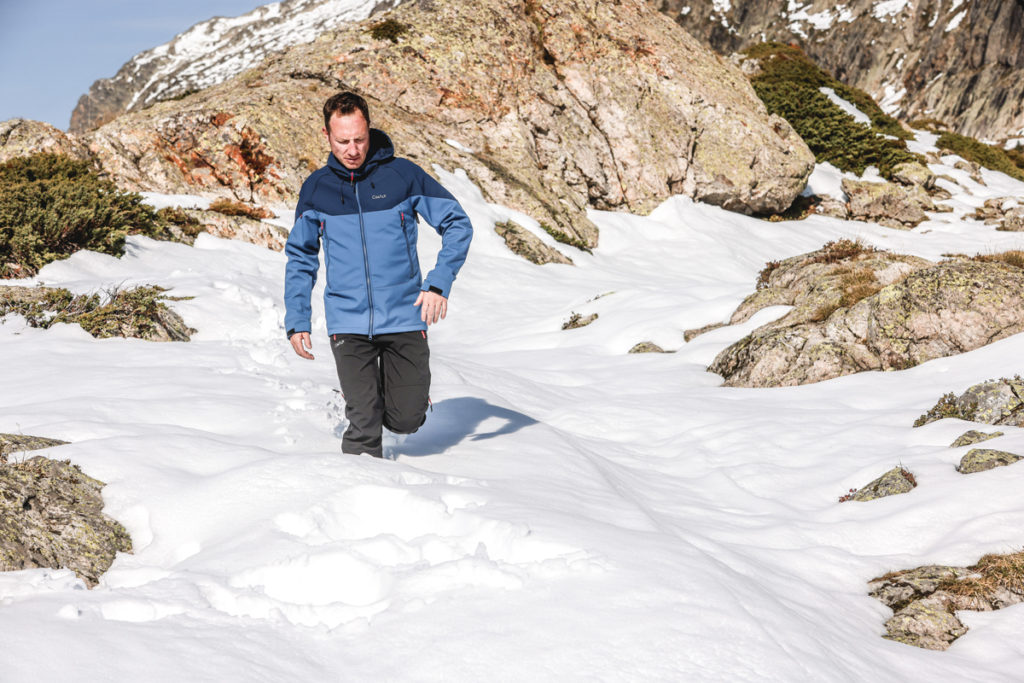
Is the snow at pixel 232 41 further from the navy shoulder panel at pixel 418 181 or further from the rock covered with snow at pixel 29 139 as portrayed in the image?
the navy shoulder panel at pixel 418 181

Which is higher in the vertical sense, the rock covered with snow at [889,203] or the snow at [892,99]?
the snow at [892,99]

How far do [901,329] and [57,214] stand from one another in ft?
37.6

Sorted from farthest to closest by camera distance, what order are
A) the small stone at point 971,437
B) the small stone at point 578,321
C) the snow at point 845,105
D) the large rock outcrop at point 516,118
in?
1. the snow at point 845,105
2. the large rock outcrop at point 516,118
3. the small stone at point 578,321
4. the small stone at point 971,437

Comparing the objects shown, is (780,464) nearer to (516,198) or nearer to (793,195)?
(516,198)

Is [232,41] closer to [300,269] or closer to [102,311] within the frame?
[102,311]

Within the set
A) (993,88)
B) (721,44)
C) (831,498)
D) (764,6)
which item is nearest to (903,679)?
(831,498)

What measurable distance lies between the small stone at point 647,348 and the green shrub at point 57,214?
26.9 ft

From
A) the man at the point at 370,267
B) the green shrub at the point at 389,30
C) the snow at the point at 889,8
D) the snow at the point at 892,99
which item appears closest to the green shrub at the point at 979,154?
the green shrub at the point at 389,30

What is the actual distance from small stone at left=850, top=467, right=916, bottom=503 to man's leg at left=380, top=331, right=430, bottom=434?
322 cm

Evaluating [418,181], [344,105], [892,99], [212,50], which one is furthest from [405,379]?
[212,50]

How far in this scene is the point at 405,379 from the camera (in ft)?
14.1

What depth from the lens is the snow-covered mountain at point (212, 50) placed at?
111750 mm

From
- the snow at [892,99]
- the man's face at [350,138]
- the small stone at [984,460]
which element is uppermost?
the snow at [892,99]

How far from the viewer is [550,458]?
4.59 m
